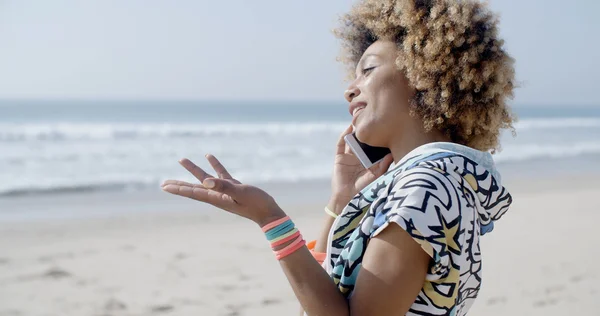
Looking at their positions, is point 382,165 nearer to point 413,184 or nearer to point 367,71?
point 367,71

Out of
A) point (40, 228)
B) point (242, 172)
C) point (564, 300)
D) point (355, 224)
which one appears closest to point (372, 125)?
point (355, 224)

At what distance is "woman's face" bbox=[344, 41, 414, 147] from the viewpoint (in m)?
1.84

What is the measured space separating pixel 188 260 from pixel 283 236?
16.8 ft

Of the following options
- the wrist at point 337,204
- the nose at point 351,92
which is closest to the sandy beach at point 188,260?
the wrist at point 337,204

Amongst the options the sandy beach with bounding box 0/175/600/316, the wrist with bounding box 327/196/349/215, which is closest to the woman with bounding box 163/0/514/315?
the wrist with bounding box 327/196/349/215

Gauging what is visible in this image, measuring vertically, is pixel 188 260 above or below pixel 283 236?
below

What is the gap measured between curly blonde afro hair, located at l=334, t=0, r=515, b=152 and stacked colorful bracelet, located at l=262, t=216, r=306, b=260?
542mm

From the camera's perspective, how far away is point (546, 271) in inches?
244

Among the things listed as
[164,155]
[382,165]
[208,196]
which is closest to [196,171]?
[208,196]

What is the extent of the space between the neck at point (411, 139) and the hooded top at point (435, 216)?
149 millimetres

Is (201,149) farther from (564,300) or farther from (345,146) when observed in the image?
(345,146)

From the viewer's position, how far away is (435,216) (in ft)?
4.79

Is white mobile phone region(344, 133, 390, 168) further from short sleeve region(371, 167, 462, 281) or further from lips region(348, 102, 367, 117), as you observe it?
A: short sleeve region(371, 167, 462, 281)

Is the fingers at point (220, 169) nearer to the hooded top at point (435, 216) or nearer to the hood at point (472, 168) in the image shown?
the hooded top at point (435, 216)
